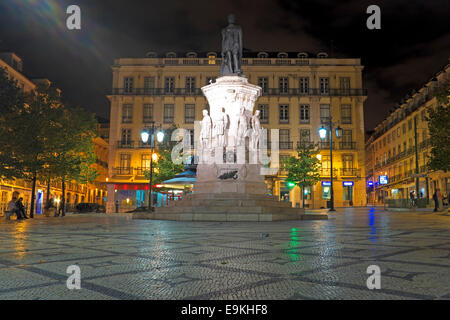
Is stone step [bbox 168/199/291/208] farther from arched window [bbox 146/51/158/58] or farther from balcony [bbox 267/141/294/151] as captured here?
arched window [bbox 146/51/158/58]

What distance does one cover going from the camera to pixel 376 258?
5.21 meters

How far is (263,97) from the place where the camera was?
55.4m

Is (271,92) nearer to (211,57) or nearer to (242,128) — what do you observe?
(211,57)

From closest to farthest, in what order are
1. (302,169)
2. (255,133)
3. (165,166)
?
(255,133) < (165,166) < (302,169)

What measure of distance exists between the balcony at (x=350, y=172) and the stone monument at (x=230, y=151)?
36692 mm

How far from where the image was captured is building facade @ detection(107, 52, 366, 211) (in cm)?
5441

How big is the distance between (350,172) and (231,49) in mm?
37839

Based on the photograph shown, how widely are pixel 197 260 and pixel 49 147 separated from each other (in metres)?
22.1

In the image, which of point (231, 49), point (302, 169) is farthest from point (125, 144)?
point (231, 49)

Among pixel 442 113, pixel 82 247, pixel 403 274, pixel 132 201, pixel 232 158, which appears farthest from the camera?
pixel 132 201

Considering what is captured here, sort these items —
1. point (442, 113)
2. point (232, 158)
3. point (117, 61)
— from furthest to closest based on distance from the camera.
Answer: point (117, 61) < point (442, 113) < point (232, 158)
